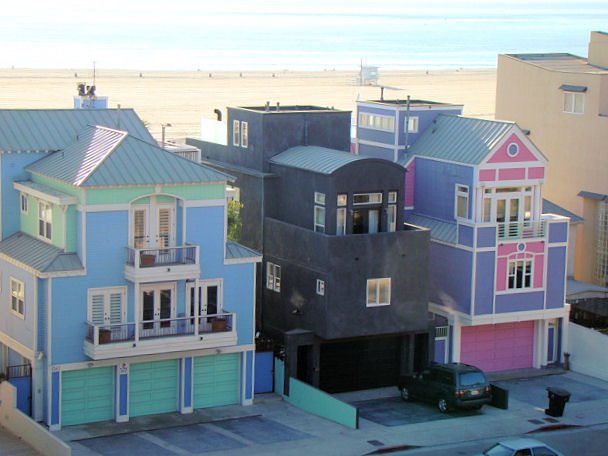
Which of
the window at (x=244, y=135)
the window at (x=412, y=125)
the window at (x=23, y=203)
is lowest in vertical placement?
the window at (x=23, y=203)

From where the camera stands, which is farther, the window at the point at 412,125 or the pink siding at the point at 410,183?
the window at the point at 412,125

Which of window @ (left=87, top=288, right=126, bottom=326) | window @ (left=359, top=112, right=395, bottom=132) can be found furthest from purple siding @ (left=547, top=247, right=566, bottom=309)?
window @ (left=87, top=288, right=126, bottom=326)

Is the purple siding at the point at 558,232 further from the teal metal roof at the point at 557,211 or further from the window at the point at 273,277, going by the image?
the window at the point at 273,277

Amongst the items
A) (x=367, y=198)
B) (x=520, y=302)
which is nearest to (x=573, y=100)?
(x=520, y=302)

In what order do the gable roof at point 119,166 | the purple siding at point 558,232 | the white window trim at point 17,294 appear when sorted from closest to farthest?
1. the gable roof at point 119,166
2. the white window trim at point 17,294
3. the purple siding at point 558,232

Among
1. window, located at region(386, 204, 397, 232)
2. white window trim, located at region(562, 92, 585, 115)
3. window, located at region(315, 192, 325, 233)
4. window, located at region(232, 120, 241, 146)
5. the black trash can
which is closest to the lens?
the black trash can

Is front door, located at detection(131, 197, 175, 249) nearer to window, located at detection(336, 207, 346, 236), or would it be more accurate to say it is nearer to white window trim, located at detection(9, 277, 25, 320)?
white window trim, located at detection(9, 277, 25, 320)

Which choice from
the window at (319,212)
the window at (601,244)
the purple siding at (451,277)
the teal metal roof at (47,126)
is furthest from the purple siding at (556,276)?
the teal metal roof at (47,126)

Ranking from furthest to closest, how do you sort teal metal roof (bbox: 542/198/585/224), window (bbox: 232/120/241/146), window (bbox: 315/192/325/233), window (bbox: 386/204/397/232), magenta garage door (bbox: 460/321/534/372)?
teal metal roof (bbox: 542/198/585/224)
window (bbox: 232/120/241/146)
magenta garage door (bbox: 460/321/534/372)
window (bbox: 386/204/397/232)
window (bbox: 315/192/325/233)
